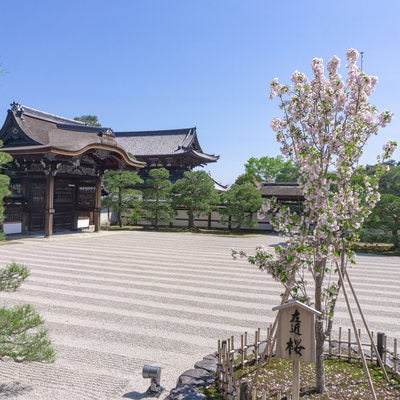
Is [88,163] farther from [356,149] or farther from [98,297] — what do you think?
Answer: [356,149]

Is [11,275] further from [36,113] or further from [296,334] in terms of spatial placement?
[36,113]

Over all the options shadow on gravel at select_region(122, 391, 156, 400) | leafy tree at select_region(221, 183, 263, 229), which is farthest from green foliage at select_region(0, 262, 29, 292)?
leafy tree at select_region(221, 183, 263, 229)

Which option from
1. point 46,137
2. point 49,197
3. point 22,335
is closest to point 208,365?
point 22,335

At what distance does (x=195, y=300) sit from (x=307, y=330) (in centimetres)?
542

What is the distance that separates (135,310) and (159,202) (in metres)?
20.7

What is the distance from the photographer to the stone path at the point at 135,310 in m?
5.01

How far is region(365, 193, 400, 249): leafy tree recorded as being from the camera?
743 inches

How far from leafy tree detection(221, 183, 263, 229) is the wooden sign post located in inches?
876

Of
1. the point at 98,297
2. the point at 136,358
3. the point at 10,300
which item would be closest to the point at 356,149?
the point at 136,358

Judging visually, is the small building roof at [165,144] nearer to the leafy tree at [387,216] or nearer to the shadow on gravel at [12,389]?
the leafy tree at [387,216]

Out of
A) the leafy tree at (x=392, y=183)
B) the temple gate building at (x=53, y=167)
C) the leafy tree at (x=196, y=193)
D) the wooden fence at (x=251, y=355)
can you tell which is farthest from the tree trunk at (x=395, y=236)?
the temple gate building at (x=53, y=167)

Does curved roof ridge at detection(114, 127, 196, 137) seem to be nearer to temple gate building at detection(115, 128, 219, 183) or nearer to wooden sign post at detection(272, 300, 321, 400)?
temple gate building at detection(115, 128, 219, 183)

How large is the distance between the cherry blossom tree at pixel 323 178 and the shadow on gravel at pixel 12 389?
10.9ft

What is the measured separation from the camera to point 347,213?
4.28m
